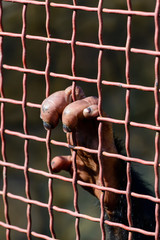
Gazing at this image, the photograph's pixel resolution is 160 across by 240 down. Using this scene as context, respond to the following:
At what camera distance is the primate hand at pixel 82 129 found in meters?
1.14

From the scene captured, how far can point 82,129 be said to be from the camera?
124 centimetres

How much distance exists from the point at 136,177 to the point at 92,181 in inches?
12.8

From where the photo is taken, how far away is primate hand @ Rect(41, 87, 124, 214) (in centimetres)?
114

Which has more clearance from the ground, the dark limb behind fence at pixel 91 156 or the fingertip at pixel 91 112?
the fingertip at pixel 91 112

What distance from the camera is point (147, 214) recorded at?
1591 mm

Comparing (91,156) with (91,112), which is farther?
(91,156)

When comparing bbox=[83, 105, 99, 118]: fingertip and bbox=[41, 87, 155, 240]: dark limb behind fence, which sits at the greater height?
bbox=[83, 105, 99, 118]: fingertip

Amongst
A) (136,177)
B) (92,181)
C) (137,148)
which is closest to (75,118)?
(92,181)

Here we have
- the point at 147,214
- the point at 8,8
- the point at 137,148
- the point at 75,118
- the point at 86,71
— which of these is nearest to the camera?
the point at 75,118

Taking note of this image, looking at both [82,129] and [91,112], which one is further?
[82,129]

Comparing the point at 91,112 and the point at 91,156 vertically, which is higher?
the point at 91,112

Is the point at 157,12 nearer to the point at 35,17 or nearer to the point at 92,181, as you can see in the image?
the point at 92,181

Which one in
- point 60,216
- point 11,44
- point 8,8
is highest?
point 8,8

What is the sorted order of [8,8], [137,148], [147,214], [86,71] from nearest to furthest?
[147,214], [8,8], [86,71], [137,148]
